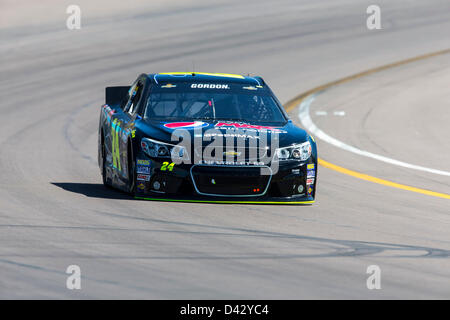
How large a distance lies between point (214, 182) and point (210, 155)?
28 cm

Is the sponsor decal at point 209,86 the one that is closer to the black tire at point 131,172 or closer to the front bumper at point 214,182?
the black tire at point 131,172

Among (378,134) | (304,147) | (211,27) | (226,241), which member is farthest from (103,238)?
(211,27)

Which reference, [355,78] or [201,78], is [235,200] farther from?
[355,78]

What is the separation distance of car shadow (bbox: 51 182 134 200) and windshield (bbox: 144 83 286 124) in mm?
913

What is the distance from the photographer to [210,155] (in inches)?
414

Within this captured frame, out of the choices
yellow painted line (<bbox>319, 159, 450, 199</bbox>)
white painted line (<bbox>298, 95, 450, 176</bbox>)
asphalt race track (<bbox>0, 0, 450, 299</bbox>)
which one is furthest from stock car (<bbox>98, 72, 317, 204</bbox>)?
white painted line (<bbox>298, 95, 450, 176</bbox>)

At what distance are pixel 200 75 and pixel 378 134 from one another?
555 centimetres

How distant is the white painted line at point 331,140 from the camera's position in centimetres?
1424

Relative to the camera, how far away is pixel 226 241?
8.79 m

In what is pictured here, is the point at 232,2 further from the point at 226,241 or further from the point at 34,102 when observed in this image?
the point at 226,241

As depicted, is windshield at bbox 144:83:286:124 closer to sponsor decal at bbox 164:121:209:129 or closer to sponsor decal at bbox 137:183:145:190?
sponsor decal at bbox 164:121:209:129

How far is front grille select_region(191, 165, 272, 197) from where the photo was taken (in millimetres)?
10445

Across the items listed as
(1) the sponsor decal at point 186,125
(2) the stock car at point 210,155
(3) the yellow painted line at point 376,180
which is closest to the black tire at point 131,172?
(2) the stock car at point 210,155

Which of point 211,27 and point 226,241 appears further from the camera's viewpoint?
point 211,27
